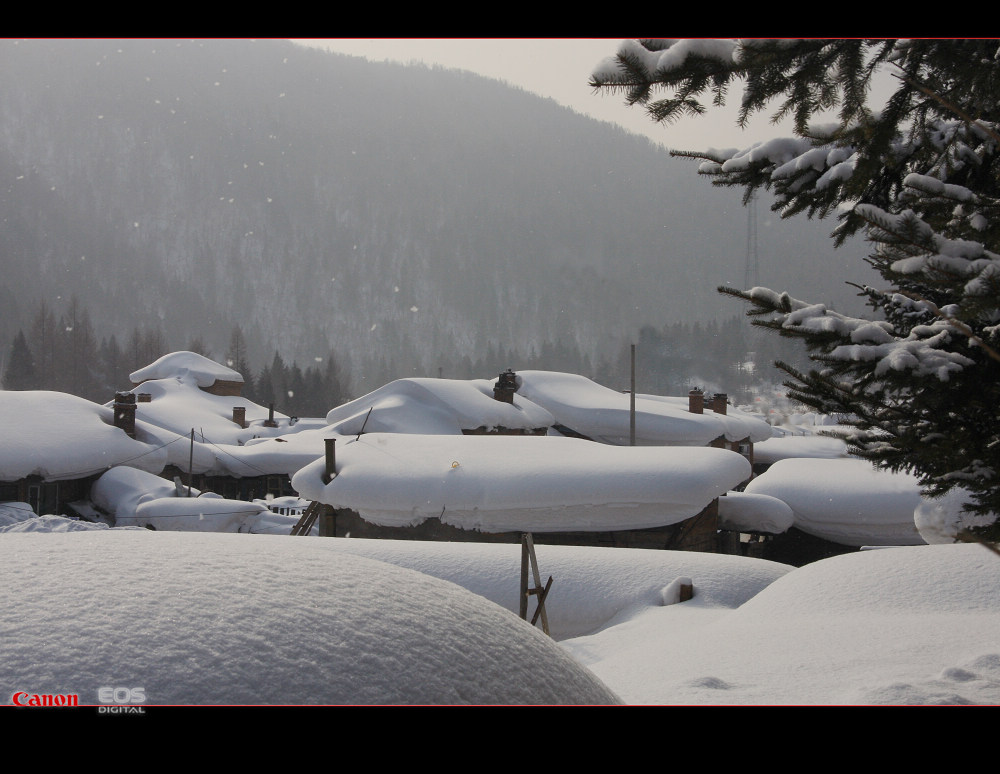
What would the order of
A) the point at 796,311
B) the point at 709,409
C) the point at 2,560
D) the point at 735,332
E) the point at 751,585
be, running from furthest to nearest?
the point at 735,332
the point at 709,409
the point at 751,585
the point at 796,311
the point at 2,560

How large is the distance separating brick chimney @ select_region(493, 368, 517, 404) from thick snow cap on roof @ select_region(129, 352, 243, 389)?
79.8 feet

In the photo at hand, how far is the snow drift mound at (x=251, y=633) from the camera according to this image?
1.61 meters

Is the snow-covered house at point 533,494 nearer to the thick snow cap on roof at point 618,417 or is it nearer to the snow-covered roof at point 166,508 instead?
the snow-covered roof at point 166,508

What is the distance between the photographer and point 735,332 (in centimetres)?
5775

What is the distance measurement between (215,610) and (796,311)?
7.79 ft

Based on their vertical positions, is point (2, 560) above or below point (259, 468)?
above

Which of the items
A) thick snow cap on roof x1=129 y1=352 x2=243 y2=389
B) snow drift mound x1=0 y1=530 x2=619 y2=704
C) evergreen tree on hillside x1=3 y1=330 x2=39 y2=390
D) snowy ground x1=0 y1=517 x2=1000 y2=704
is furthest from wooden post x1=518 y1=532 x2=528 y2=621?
evergreen tree on hillside x1=3 y1=330 x2=39 y2=390

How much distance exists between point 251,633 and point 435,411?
1003 inches

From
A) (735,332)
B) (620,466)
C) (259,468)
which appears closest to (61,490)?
(259,468)

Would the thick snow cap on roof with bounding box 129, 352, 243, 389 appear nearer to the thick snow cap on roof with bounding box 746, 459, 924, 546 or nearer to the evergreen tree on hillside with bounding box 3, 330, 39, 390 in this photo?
the evergreen tree on hillside with bounding box 3, 330, 39, 390

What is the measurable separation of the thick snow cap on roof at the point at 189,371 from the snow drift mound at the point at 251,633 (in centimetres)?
4598

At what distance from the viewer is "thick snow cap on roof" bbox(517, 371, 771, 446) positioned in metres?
27.9

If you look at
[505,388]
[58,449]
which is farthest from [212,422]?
[505,388]
